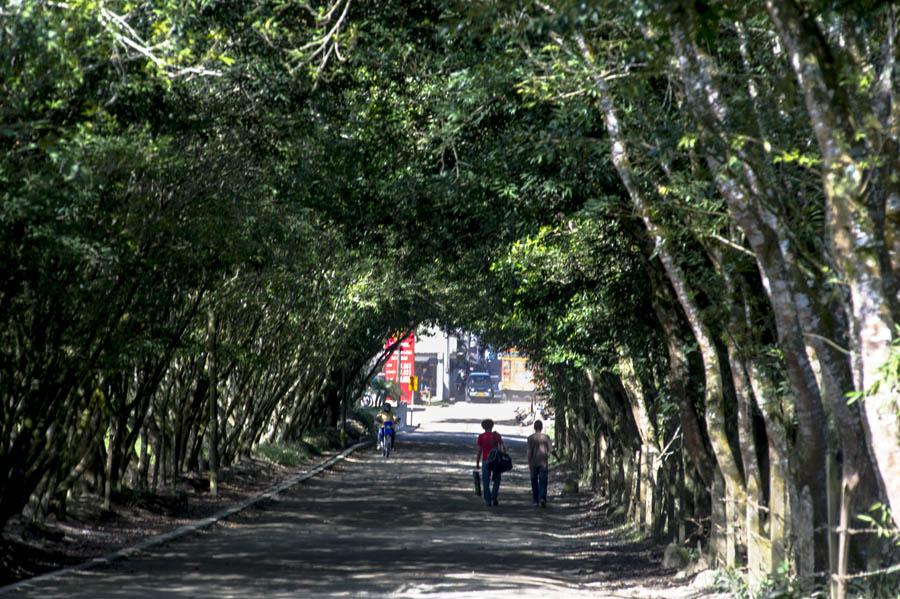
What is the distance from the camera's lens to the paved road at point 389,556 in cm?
1449

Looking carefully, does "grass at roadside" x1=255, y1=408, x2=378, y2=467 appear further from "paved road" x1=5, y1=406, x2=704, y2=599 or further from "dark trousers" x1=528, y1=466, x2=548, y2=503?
"dark trousers" x1=528, y1=466, x2=548, y2=503

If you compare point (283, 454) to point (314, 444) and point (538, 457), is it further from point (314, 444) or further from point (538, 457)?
point (538, 457)

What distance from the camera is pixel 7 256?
41.5ft

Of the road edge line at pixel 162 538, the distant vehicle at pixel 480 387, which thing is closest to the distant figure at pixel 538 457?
the road edge line at pixel 162 538

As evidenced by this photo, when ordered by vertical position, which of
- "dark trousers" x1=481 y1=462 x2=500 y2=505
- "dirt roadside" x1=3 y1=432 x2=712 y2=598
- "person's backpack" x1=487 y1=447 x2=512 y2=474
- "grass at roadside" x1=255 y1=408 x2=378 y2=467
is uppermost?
"grass at roadside" x1=255 y1=408 x2=378 y2=467

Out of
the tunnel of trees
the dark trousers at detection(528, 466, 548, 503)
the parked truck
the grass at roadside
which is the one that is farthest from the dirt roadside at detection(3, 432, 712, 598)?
the parked truck

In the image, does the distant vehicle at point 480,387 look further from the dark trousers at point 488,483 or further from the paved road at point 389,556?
the dark trousers at point 488,483

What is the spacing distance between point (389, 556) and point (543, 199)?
519 centimetres

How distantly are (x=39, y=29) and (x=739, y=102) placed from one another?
5154 mm

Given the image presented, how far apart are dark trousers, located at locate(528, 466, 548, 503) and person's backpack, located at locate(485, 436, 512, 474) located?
947 mm

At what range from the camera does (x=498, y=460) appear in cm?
2712

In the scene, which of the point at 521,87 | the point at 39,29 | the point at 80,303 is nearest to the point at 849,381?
the point at 521,87

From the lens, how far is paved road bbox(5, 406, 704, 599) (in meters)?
14.5

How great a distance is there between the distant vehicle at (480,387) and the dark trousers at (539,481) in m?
109
